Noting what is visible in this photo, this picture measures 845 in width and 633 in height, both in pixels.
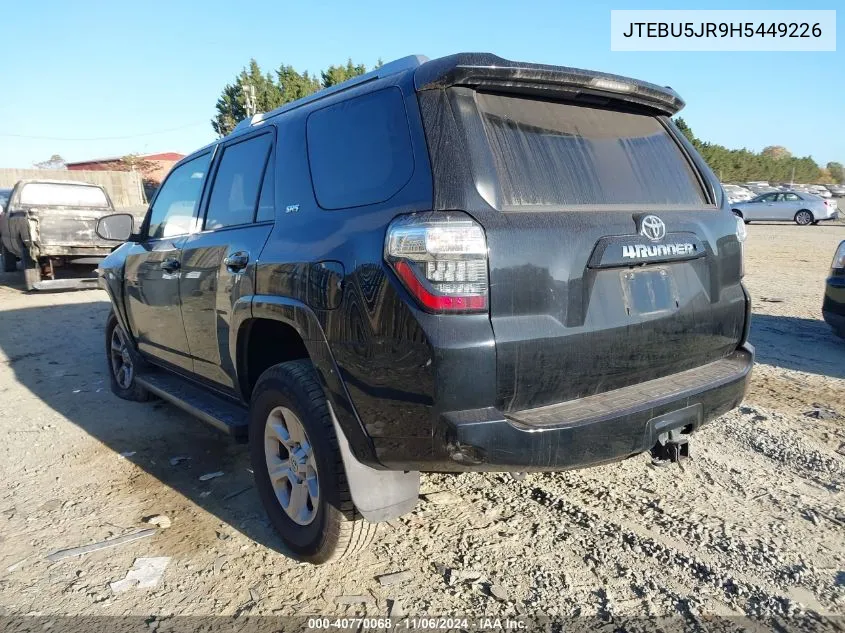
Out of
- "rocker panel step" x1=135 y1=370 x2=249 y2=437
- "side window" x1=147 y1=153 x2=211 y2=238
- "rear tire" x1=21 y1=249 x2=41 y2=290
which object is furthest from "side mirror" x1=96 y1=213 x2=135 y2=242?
"rear tire" x1=21 y1=249 x2=41 y2=290

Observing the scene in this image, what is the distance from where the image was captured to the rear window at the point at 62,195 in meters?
11.9

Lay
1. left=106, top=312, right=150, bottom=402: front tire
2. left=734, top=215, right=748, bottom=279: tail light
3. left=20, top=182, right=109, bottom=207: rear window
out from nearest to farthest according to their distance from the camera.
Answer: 1. left=734, top=215, right=748, bottom=279: tail light
2. left=106, top=312, right=150, bottom=402: front tire
3. left=20, top=182, right=109, bottom=207: rear window

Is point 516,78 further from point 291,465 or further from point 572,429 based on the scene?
point 291,465

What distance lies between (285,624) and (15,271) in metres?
14.0

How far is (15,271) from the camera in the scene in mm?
13328

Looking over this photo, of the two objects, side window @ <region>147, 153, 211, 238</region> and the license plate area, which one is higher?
side window @ <region>147, 153, 211, 238</region>

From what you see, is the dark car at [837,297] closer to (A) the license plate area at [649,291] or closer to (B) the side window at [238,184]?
(A) the license plate area at [649,291]

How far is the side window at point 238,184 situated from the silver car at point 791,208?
26.3 metres

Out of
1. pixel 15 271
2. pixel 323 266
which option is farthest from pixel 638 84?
pixel 15 271

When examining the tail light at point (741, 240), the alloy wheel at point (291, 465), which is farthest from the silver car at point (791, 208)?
the alloy wheel at point (291, 465)

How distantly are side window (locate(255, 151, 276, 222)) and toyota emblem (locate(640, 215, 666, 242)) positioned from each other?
1659 mm

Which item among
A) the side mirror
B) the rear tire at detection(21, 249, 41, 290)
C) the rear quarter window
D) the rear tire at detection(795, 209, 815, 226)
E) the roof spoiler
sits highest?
the roof spoiler

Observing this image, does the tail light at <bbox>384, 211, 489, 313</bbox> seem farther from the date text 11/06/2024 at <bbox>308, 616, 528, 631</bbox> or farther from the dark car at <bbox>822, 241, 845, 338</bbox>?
the dark car at <bbox>822, 241, 845, 338</bbox>

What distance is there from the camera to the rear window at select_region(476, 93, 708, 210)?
2299 mm
